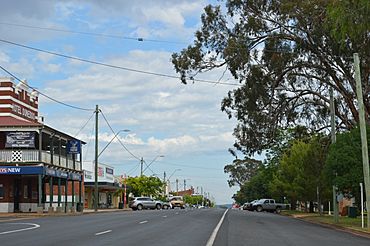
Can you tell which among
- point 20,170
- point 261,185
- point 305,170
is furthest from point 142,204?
point 305,170

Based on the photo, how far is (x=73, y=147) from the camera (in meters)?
52.4

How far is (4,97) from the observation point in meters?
60.8

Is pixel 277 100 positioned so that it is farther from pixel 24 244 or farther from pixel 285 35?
pixel 24 244

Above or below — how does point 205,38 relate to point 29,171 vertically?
above

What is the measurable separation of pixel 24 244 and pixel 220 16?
24.8 m

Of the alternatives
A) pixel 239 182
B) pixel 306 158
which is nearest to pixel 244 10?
pixel 306 158

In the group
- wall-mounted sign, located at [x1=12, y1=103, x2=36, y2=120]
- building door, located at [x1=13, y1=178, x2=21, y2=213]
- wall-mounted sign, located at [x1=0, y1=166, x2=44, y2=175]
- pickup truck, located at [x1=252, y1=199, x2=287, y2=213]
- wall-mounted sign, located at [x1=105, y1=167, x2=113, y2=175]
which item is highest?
wall-mounted sign, located at [x1=12, y1=103, x2=36, y2=120]

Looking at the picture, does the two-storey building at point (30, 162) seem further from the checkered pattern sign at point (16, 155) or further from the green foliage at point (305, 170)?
the green foliage at point (305, 170)

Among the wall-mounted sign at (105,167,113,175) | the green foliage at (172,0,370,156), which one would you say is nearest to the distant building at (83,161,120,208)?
the wall-mounted sign at (105,167,113,175)

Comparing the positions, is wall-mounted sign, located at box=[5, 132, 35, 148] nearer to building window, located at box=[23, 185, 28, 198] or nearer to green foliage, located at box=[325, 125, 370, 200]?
building window, located at box=[23, 185, 28, 198]

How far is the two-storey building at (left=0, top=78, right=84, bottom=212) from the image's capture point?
44781mm

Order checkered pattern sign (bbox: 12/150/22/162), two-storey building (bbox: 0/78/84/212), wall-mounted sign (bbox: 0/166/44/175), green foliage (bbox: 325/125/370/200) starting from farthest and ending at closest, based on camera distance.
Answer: checkered pattern sign (bbox: 12/150/22/162) → two-storey building (bbox: 0/78/84/212) → wall-mounted sign (bbox: 0/166/44/175) → green foliage (bbox: 325/125/370/200)

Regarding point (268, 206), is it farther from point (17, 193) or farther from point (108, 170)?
point (17, 193)

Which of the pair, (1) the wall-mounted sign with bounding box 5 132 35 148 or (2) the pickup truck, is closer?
(1) the wall-mounted sign with bounding box 5 132 35 148
